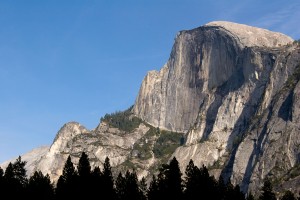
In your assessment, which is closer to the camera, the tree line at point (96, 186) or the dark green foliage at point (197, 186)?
the tree line at point (96, 186)

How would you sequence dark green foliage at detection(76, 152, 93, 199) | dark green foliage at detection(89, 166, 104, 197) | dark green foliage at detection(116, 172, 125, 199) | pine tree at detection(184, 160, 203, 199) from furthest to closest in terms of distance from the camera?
dark green foliage at detection(116, 172, 125, 199), dark green foliage at detection(89, 166, 104, 197), pine tree at detection(184, 160, 203, 199), dark green foliage at detection(76, 152, 93, 199)

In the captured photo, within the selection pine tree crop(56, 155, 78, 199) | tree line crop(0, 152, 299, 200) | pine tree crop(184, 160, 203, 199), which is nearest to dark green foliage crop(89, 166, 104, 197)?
tree line crop(0, 152, 299, 200)

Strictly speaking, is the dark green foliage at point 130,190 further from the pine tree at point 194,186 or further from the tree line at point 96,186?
the pine tree at point 194,186

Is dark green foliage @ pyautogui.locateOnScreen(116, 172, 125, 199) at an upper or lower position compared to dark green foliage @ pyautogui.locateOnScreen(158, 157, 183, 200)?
upper

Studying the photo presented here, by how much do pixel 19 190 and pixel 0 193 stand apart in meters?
6.89

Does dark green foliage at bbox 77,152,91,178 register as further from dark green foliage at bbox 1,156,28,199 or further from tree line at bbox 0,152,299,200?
dark green foliage at bbox 1,156,28,199

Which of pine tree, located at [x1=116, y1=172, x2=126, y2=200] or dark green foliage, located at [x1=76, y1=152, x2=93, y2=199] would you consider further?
pine tree, located at [x1=116, y1=172, x2=126, y2=200]

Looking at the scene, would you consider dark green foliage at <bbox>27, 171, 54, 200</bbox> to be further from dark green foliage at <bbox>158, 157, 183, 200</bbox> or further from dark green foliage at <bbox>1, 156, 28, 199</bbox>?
dark green foliage at <bbox>158, 157, 183, 200</bbox>

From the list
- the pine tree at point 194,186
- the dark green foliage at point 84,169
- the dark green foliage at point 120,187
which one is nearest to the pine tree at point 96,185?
the dark green foliage at point 84,169

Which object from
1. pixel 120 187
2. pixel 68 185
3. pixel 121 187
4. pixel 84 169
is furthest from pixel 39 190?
pixel 120 187

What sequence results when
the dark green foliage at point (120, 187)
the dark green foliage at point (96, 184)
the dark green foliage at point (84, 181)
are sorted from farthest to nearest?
the dark green foliage at point (120, 187)
the dark green foliage at point (96, 184)
the dark green foliage at point (84, 181)

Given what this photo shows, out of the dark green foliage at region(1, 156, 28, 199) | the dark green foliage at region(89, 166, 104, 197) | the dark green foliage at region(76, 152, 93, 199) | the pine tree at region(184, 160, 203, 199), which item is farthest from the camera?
the dark green foliage at region(1, 156, 28, 199)

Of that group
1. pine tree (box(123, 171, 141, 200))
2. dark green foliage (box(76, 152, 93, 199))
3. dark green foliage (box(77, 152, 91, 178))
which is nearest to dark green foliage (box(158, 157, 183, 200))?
pine tree (box(123, 171, 141, 200))

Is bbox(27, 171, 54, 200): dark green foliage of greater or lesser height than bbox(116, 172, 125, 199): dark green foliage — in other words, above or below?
below
